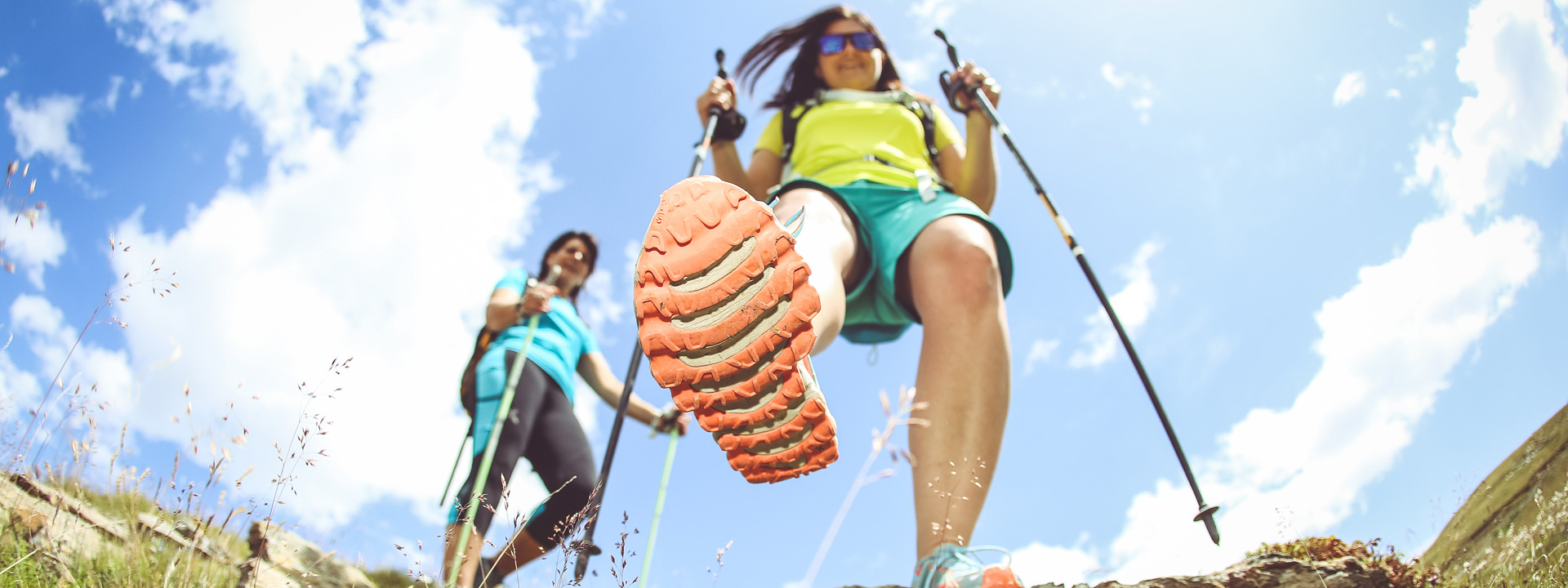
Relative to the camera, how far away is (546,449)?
337 cm

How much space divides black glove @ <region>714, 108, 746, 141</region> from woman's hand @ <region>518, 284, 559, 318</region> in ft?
3.51

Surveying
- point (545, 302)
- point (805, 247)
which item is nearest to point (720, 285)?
point (805, 247)

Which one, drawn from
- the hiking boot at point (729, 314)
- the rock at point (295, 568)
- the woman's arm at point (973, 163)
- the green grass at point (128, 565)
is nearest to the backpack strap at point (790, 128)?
the woman's arm at point (973, 163)

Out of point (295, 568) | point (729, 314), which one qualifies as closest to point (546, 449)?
point (295, 568)

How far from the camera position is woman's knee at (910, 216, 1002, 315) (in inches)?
79.4

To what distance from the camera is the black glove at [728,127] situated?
317 centimetres

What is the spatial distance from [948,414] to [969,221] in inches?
24.7

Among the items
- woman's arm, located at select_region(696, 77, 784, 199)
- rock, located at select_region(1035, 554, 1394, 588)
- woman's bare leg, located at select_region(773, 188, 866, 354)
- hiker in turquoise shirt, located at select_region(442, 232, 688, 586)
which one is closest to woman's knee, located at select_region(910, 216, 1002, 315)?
woman's bare leg, located at select_region(773, 188, 866, 354)

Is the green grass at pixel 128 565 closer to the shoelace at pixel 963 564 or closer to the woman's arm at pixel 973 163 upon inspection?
the shoelace at pixel 963 564

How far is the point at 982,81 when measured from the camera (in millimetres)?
3070

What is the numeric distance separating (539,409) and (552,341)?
0.40 metres

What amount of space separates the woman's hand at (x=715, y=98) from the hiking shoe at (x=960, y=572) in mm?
2107

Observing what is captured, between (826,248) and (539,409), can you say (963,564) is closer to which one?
(826,248)

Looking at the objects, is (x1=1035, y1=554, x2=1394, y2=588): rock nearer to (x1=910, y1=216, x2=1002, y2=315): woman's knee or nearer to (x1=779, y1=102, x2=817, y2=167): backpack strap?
(x1=910, y1=216, x2=1002, y2=315): woman's knee
